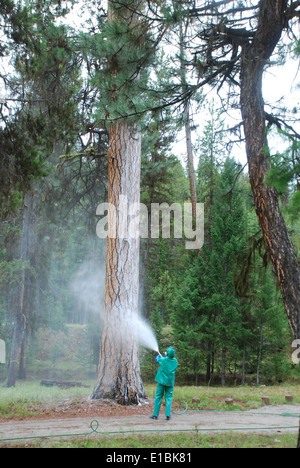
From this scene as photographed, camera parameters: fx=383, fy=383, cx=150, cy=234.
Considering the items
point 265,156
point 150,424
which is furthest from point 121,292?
point 265,156

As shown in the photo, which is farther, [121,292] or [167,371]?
[121,292]

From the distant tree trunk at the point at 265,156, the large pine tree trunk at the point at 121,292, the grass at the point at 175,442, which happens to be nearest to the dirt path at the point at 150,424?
the grass at the point at 175,442

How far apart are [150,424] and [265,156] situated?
15.4 feet

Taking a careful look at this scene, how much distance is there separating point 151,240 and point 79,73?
1235 cm

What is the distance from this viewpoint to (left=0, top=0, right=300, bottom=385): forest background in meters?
6.07

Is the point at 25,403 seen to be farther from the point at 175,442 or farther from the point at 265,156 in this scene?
the point at 265,156

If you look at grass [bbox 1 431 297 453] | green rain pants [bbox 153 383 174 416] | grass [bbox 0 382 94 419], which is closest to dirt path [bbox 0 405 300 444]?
green rain pants [bbox 153 383 174 416]

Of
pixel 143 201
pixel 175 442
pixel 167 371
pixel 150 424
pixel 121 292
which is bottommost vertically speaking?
pixel 150 424

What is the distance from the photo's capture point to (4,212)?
7.13 m

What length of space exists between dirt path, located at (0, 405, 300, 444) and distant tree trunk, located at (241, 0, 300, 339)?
2.33 m

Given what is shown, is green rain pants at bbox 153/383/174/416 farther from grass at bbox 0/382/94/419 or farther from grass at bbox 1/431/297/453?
grass at bbox 0/382/94/419

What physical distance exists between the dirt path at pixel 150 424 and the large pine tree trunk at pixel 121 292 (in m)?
Result: 0.98

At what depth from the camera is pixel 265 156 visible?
17.7ft

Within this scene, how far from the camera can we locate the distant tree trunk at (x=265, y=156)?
17.1 ft
